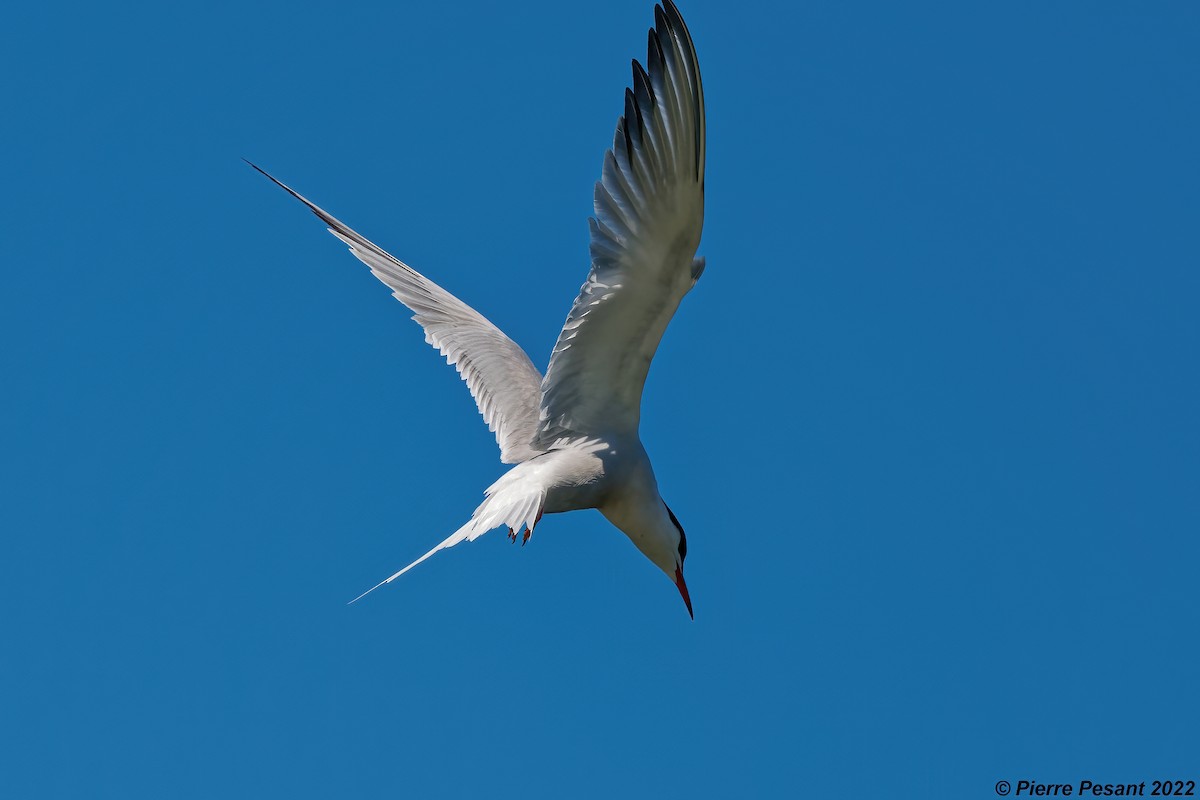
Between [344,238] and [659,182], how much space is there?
13.3 ft

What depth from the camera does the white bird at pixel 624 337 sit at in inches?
239

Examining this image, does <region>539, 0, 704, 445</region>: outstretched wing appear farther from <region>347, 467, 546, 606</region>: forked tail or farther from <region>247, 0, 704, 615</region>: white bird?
<region>347, 467, 546, 606</region>: forked tail

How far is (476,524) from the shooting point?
6.15m

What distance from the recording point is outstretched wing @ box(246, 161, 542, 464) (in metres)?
8.30

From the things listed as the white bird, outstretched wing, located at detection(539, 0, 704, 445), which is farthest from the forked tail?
outstretched wing, located at detection(539, 0, 704, 445)

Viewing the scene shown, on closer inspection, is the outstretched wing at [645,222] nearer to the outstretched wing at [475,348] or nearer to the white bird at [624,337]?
the white bird at [624,337]

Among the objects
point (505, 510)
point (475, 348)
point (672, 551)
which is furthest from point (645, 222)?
point (475, 348)

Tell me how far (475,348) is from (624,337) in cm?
259

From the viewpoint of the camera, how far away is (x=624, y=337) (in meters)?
6.73

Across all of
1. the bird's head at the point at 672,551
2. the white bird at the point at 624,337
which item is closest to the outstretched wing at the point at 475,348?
the white bird at the point at 624,337

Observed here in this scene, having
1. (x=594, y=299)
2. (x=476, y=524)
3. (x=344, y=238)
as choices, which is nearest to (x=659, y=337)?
(x=594, y=299)

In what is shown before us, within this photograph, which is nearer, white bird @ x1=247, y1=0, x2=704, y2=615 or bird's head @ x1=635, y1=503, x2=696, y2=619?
white bird @ x1=247, y1=0, x2=704, y2=615

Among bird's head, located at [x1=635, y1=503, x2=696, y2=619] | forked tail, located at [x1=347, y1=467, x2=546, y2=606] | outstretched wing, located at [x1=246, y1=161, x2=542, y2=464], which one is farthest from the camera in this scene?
outstretched wing, located at [x1=246, y1=161, x2=542, y2=464]

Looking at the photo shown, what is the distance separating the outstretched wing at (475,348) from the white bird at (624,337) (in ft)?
0.09
